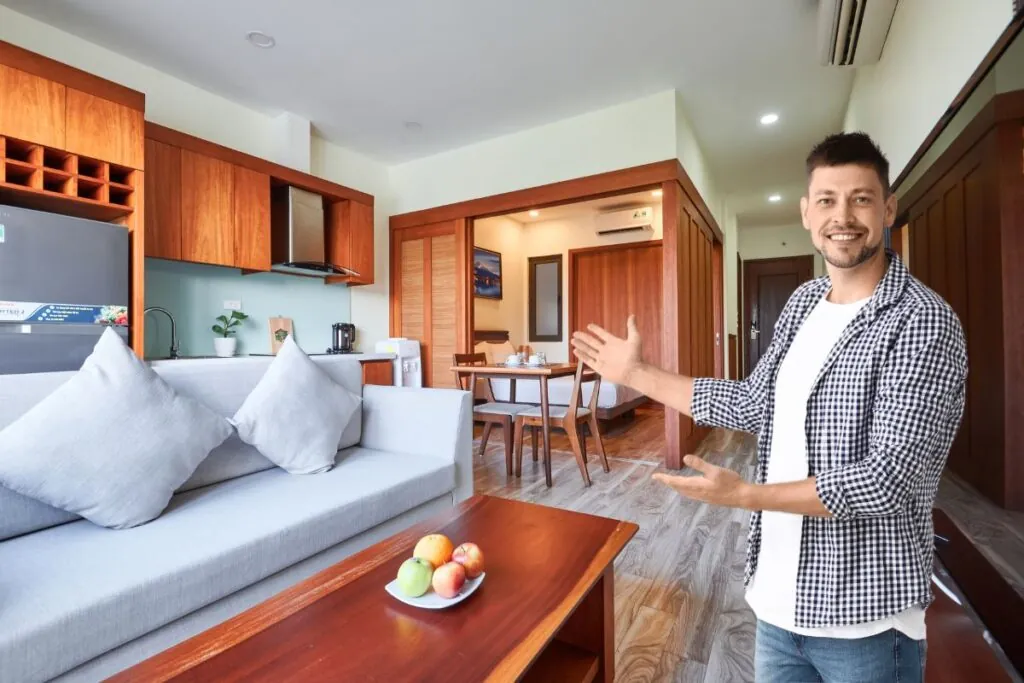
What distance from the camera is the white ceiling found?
287cm

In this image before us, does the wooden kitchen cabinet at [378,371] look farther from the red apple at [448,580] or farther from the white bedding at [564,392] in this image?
the red apple at [448,580]

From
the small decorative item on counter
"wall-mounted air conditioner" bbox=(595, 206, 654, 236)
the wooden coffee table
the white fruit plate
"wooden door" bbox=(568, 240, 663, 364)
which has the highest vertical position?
"wall-mounted air conditioner" bbox=(595, 206, 654, 236)

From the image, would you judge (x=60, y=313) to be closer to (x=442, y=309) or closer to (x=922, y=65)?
(x=442, y=309)

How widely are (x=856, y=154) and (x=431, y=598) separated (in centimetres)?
113

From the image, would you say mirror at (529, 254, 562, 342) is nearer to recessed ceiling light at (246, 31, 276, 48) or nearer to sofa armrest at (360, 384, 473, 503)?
recessed ceiling light at (246, 31, 276, 48)

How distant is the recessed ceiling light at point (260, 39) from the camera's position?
3086 millimetres

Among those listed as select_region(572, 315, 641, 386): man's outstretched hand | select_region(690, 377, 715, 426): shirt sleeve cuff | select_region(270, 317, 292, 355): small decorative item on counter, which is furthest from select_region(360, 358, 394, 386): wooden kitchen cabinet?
select_region(690, 377, 715, 426): shirt sleeve cuff

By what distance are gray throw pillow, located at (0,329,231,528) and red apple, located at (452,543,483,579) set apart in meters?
1.05

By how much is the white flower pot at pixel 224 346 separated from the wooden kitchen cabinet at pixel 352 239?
1.17 m

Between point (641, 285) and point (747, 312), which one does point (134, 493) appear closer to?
point (641, 285)

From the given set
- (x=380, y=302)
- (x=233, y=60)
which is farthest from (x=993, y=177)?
(x=380, y=302)

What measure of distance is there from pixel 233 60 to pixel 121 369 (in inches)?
110

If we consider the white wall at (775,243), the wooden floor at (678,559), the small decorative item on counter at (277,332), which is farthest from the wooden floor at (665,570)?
the white wall at (775,243)

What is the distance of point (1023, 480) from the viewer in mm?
856
